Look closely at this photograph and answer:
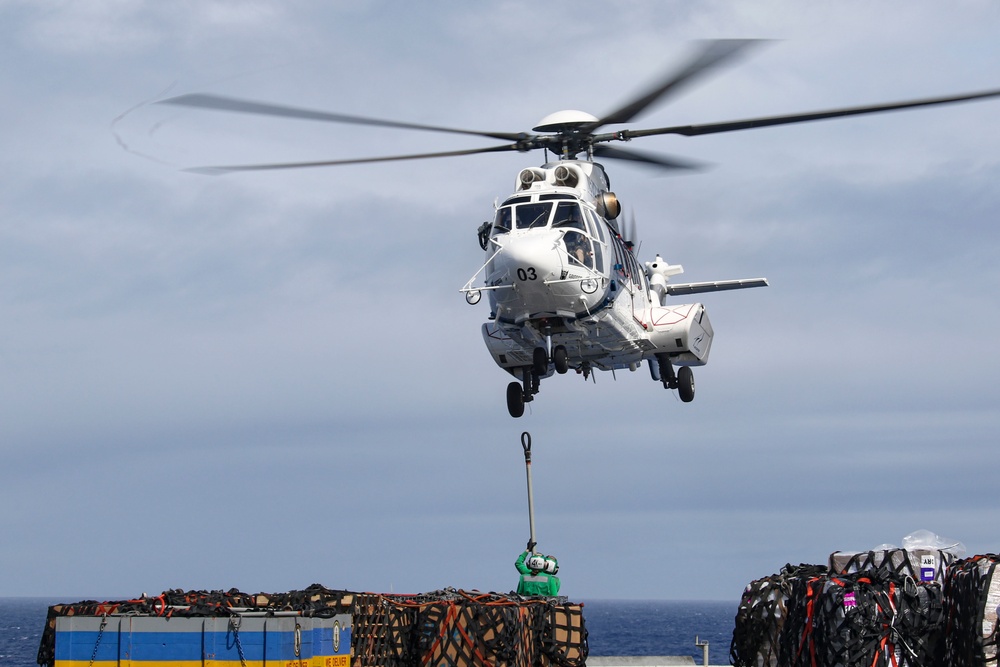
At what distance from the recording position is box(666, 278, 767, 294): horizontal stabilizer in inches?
1105

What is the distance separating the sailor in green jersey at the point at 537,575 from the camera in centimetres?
2002

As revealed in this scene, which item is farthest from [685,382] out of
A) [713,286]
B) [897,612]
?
[897,612]

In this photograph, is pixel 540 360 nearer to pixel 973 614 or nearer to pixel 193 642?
pixel 973 614

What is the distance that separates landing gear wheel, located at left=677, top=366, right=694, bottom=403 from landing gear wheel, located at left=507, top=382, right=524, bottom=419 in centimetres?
371

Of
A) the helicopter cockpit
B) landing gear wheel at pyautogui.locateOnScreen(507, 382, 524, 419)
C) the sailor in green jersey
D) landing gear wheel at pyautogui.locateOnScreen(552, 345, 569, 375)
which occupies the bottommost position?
the sailor in green jersey

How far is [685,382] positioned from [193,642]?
16.2 metres

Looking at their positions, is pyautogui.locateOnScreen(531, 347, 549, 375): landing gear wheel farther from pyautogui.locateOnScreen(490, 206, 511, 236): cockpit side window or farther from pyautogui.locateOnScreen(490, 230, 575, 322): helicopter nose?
pyautogui.locateOnScreen(490, 206, 511, 236): cockpit side window

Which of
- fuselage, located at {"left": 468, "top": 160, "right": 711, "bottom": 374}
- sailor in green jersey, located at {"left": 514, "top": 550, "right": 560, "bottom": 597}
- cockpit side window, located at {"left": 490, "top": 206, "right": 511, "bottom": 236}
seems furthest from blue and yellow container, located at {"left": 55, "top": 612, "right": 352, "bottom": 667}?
cockpit side window, located at {"left": 490, "top": 206, "right": 511, "bottom": 236}

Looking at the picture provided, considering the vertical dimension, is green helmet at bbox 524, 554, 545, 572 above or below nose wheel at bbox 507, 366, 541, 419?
below

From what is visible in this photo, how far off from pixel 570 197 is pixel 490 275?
2.07m


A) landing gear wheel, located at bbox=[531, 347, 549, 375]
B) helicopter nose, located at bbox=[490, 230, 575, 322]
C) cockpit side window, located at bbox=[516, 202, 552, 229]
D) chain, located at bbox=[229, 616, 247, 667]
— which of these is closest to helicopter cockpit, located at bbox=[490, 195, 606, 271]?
cockpit side window, located at bbox=[516, 202, 552, 229]

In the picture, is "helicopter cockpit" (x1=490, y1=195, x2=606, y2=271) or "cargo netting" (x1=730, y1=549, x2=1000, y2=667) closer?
"cargo netting" (x1=730, y1=549, x2=1000, y2=667)

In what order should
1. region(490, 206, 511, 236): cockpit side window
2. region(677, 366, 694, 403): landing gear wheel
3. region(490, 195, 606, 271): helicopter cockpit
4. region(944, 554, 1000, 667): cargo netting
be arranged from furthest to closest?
region(677, 366, 694, 403): landing gear wheel < region(490, 206, 511, 236): cockpit side window < region(490, 195, 606, 271): helicopter cockpit < region(944, 554, 1000, 667): cargo netting

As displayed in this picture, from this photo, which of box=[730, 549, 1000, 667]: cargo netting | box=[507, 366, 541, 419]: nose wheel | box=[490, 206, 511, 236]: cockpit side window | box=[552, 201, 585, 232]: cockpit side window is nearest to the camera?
box=[730, 549, 1000, 667]: cargo netting
